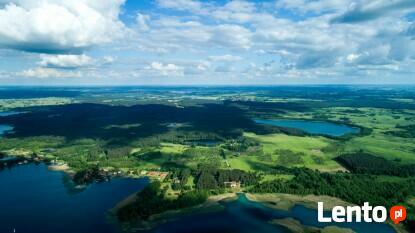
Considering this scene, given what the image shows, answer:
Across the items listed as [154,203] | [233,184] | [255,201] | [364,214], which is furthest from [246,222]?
[364,214]

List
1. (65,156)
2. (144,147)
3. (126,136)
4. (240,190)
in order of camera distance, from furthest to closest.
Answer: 1. (126,136)
2. (144,147)
3. (65,156)
4. (240,190)

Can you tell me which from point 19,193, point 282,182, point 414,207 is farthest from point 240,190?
point 19,193

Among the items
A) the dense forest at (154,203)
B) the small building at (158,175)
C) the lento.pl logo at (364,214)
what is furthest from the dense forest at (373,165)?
the small building at (158,175)

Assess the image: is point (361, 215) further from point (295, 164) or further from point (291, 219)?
point (295, 164)

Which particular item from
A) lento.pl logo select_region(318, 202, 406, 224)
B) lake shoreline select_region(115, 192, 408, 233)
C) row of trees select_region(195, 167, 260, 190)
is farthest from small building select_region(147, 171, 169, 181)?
lento.pl logo select_region(318, 202, 406, 224)

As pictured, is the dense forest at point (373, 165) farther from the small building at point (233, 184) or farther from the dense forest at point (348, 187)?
the small building at point (233, 184)

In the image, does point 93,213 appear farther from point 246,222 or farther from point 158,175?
point 246,222

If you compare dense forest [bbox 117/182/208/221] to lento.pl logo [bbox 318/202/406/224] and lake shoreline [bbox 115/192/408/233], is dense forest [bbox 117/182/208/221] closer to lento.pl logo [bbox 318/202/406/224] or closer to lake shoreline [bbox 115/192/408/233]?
lake shoreline [bbox 115/192/408/233]
